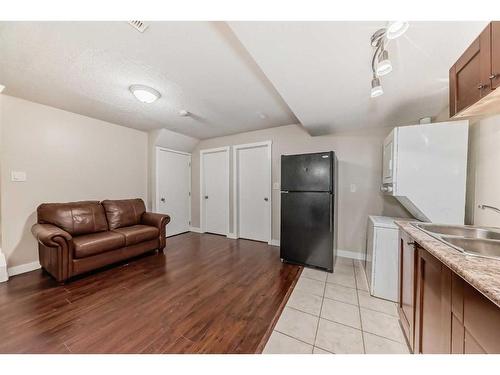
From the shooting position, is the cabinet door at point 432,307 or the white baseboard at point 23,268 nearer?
the cabinet door at point 432,307

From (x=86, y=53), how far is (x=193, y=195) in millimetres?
3384

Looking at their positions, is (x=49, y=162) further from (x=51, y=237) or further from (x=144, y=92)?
(x=144, y=92)

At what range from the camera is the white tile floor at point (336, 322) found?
52.9 inches

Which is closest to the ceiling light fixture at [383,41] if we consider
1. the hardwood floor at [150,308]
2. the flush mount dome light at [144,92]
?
the hardwood floor at [150,308]

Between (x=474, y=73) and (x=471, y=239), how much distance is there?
3.17 feet

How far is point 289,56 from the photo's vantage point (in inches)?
52.1

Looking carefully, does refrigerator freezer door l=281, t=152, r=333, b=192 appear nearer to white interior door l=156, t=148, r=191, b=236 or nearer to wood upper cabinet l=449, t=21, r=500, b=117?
wood upper cabinet l=449, t=21, r=500, b=117

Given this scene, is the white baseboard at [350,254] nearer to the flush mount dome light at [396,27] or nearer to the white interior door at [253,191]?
the white interior door at [253,191]

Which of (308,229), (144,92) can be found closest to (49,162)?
(144,92)

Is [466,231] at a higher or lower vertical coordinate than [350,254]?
higher

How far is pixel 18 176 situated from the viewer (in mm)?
2445

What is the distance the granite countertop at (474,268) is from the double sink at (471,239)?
6 cm
